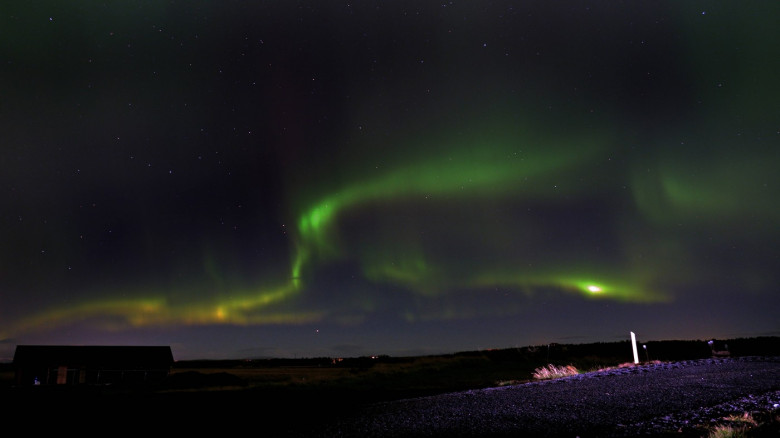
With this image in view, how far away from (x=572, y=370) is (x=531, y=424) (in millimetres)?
15881

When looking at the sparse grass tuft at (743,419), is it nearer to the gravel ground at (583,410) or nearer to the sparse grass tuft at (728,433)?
the gravel ground at (583,410)

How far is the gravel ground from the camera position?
10.1 metres

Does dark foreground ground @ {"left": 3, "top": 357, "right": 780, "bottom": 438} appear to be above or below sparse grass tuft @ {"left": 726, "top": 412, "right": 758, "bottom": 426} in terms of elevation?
below

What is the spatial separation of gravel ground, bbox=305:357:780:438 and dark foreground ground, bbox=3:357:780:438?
0.02 meters

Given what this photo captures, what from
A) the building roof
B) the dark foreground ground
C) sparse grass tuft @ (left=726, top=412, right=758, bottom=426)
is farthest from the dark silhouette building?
sparse grass tuft @ (left=726, top=412, right=758, bottom=426)

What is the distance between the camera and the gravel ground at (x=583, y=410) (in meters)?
10.1

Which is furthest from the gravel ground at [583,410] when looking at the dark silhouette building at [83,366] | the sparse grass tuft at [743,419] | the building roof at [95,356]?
the building roof at [95,356]

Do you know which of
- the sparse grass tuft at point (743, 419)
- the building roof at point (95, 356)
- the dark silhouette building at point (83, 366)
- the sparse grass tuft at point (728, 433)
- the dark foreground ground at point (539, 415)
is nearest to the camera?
the sparse grass tuft at point (728, 433)

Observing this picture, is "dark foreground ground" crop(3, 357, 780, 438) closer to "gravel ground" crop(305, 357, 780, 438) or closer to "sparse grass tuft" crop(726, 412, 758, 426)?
"gravel ground" crop(305, 357, 780, 438)

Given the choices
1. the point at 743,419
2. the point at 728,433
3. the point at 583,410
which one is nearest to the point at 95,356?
the point at 583,410

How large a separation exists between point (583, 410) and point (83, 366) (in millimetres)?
49710

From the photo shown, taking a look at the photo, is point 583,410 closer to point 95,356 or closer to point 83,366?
point 83,366

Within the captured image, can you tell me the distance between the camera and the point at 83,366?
4800 centimetres

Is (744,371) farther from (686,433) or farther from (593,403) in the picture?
(686,433)
